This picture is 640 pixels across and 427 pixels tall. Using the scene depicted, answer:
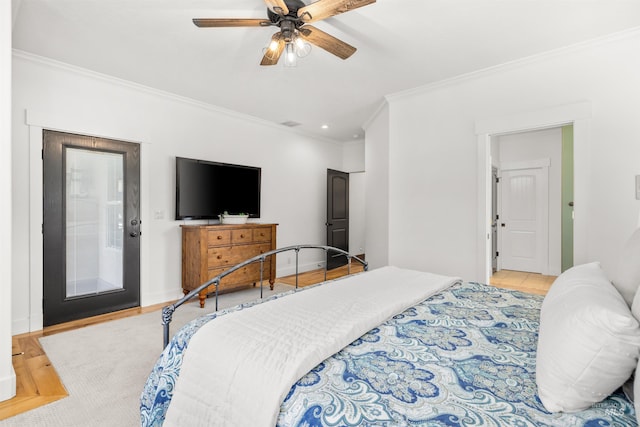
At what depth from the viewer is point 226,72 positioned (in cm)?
343

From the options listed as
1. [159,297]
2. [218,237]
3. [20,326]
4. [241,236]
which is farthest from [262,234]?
[20,326]

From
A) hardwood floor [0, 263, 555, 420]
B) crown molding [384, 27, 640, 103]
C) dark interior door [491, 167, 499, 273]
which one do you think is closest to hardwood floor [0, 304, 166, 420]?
hardwood floor [0, 263, 555, 420]

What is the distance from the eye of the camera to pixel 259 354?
43.8 inches

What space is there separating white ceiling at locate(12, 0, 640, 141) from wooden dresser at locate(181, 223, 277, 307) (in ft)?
5.67

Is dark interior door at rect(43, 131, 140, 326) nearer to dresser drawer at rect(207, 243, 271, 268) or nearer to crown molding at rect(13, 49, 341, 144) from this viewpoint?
crown molding at rect(13, 49, 341, 144)

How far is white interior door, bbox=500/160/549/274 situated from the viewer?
5.71 meters

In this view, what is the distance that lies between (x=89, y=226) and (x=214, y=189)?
146 centimetres

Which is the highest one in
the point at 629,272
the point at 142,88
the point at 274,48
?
the point at 142,88

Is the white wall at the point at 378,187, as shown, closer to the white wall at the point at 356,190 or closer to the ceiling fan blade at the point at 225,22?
the white wall at the point at 356,190

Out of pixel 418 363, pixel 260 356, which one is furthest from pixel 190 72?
pixel 418 363

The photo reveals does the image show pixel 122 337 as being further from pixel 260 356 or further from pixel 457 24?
pixel 457 24

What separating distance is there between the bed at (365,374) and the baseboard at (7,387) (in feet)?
4.54

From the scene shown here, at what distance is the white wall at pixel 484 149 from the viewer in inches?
109

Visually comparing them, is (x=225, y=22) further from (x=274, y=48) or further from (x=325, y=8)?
(x=325, y=8)
